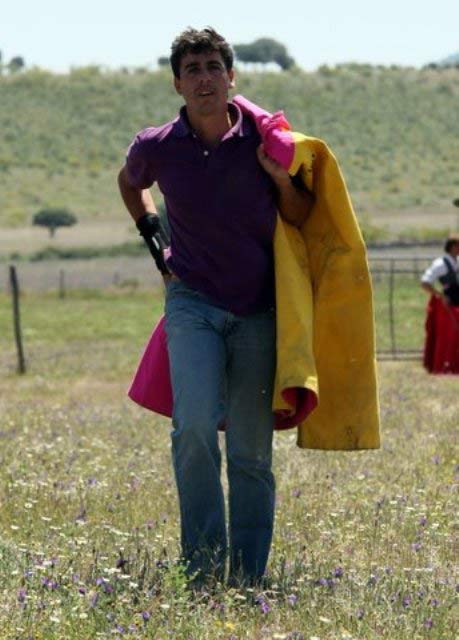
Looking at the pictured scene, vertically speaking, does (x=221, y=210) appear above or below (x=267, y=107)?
above

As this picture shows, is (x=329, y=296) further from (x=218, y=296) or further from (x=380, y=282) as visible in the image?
(x=380, y=282)

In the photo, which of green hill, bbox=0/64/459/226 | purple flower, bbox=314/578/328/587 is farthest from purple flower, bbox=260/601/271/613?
green hill, bbox=0/64/459/226

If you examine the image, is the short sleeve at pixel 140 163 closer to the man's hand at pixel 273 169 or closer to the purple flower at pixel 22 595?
the man's hand at pixel 273 169

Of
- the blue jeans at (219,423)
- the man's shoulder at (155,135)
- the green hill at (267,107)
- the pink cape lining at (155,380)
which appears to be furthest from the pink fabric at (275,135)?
the green hill at (267,107)

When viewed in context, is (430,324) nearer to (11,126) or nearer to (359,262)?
(359,262)

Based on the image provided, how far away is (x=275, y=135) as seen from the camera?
7.07m

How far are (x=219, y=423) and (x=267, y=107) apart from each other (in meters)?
95.8

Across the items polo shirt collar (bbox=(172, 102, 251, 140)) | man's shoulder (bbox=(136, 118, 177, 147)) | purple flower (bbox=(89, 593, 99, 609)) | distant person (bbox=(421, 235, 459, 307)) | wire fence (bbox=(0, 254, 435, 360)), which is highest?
polo shirt collar (bbox=(172, 102, 251, 140))

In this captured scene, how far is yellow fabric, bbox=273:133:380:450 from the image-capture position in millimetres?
7195

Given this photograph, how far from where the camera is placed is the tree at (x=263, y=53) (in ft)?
538

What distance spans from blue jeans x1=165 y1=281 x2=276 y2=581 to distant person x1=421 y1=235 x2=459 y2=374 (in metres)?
14.0

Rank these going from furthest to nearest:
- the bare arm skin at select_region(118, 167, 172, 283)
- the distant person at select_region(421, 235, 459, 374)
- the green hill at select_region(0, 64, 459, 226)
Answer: the green hill at select_region(0, 64, 459, 226), the distant person at select_region(421, 235, 459, 374), the bare arm skin at select_region(118, 167, 172, 283)

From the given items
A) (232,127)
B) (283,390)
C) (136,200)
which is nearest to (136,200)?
(136,200)

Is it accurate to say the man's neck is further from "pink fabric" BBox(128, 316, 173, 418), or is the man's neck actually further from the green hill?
the green hill
